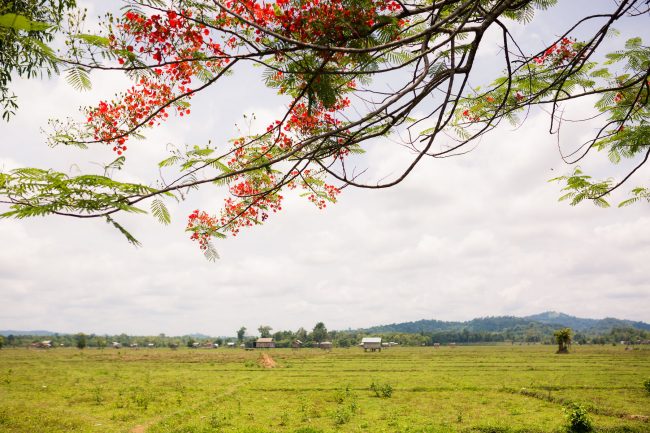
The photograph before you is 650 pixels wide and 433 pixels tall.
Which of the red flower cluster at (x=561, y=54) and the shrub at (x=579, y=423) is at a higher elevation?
the red flower cluster at (x=561, y=54)

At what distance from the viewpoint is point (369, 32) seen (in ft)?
10.0

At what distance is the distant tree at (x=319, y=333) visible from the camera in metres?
107

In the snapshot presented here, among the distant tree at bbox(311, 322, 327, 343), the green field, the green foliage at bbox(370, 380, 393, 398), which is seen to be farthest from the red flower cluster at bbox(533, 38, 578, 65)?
the distant tree at bbox(311, 322, 327, 343)

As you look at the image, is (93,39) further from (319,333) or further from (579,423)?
(319,333)

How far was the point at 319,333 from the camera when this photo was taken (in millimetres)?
107562

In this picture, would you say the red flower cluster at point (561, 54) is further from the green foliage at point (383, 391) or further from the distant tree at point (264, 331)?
the distant tree at point (264, 331)

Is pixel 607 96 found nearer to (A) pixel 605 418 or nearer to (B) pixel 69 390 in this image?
(A) pixel 605 418

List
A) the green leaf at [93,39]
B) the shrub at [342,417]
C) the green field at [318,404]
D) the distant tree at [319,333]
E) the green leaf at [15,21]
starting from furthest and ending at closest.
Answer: the distant tree at [319,333], the shrub at [342,417], the green field at [318,404], the green leaf at [93,39], the green leaf at [15,21]

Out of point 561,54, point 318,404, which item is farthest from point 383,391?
point 561,54

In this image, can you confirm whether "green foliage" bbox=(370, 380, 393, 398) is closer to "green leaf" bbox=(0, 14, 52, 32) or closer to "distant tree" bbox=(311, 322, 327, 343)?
"green leaf" bbox=(0, 14, 52, 32)

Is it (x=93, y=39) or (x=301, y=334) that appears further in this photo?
(x=301, y=334)

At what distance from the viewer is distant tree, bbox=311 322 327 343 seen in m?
107

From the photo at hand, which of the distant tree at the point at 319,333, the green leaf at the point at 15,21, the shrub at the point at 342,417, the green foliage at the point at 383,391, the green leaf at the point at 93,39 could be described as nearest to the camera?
the green leaf at the point at 15,21

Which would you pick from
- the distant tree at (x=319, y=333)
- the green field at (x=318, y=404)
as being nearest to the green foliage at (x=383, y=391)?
the green field at (x=318, y=404)
